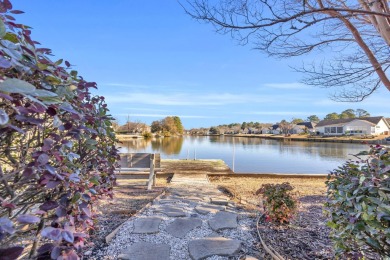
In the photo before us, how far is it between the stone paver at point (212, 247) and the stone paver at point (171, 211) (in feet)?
2.34

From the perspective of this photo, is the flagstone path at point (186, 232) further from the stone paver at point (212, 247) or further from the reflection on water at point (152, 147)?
the reflection on water at point (152, 147)

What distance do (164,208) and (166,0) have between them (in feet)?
10.1

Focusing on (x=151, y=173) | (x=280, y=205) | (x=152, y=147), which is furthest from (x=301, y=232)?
(x=152, y=147)

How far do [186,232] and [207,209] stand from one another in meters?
0.75

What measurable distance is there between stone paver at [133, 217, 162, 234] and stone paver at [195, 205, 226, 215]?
624mm

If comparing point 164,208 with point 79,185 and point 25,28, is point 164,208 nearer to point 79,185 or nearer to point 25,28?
point 79,185

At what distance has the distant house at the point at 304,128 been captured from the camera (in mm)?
50959

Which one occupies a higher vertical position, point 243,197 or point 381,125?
point 381,125

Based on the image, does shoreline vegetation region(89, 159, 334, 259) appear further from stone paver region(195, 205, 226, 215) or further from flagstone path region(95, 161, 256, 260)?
stone paver region(195, 205, 226, 215)

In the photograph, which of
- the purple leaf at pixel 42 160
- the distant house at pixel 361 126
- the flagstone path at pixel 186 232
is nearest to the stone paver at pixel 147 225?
the flagstone path at pixel 186 232

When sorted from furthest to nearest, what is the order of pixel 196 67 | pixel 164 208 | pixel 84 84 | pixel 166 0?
1. pixel 196 67
2. pixel 166 0
3. pixel 164 208
4. pixel 84 84

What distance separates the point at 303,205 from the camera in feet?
12.2

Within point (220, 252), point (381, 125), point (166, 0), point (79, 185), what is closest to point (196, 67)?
point (166, 0)

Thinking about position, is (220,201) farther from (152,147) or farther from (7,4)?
(152,147)
